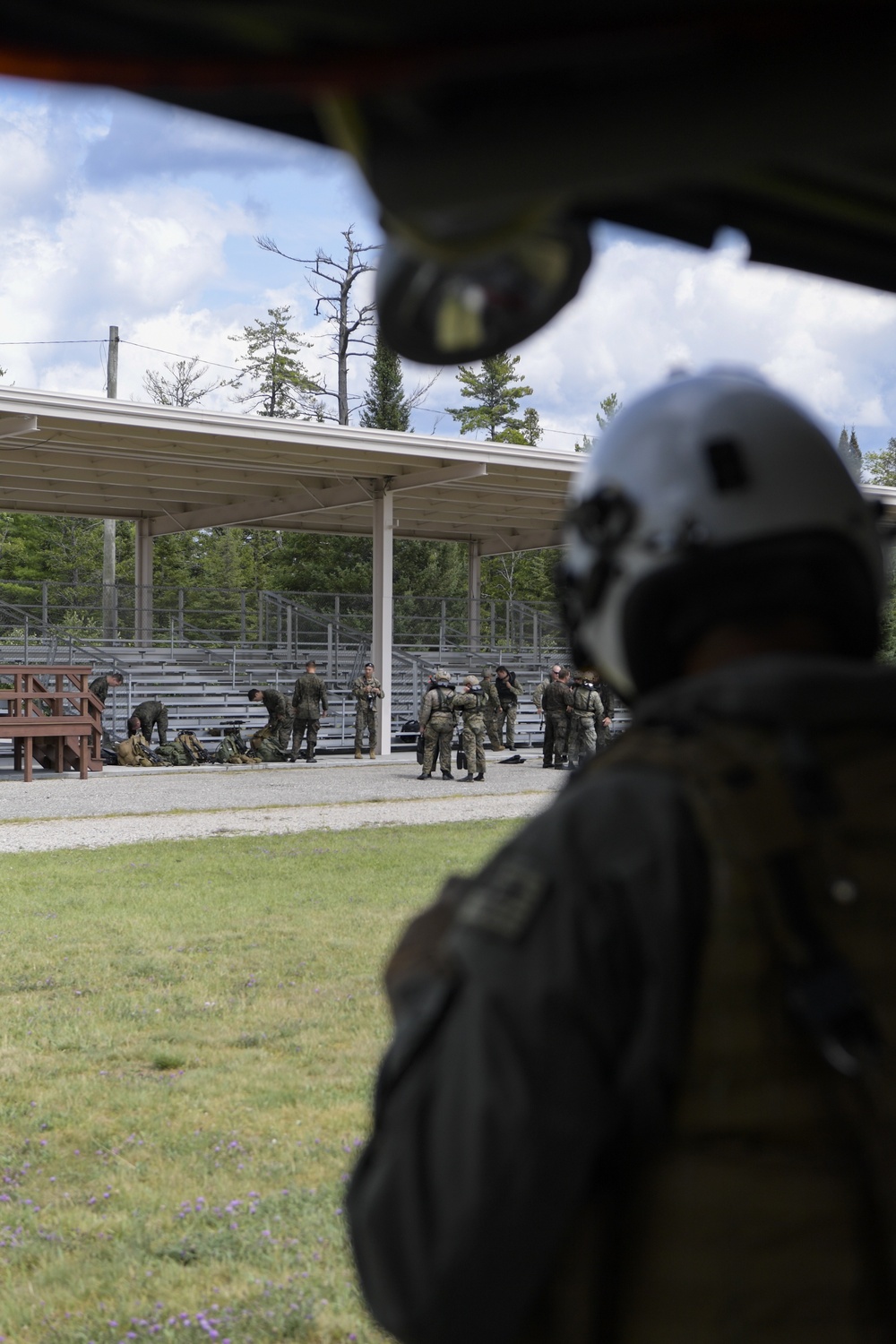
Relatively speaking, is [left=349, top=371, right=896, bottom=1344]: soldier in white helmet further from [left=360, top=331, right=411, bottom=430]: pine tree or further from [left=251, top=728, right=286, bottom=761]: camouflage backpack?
[left=360, top=331, right=411, bottom=430]: pine tree

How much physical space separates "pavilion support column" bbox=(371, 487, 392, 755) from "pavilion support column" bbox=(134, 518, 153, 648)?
687 cm

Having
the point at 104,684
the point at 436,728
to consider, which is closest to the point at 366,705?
the point at 436,728

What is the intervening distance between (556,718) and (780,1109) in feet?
72.5

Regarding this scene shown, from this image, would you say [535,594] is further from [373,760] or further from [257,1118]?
[257,1118]

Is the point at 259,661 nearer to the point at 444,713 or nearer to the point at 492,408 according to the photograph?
the point at 444,713

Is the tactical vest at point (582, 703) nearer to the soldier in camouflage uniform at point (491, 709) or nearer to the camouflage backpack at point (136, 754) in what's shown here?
the soldier in camouflage uniform at point (491, 709)

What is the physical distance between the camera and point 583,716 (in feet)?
75.0

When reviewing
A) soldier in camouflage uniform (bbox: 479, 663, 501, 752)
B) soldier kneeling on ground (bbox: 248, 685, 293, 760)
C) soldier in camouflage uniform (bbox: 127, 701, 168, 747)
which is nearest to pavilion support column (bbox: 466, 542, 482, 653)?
soldier in camouflage uniform (bbox: 479, 663, 501, 752)

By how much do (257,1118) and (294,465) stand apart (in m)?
19.6

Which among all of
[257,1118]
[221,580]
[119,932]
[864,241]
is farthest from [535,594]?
[864,241]

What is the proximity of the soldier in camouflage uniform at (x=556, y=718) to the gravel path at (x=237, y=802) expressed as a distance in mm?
745

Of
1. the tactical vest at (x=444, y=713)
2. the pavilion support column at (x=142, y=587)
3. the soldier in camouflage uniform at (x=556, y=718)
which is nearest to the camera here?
the tactical vest at (x=444, y=713)

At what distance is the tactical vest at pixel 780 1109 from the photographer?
4.00ft

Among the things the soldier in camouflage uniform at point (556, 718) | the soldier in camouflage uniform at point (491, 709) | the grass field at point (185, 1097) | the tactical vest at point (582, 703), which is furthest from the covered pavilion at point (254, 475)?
the grass field at point (185, 1097)
